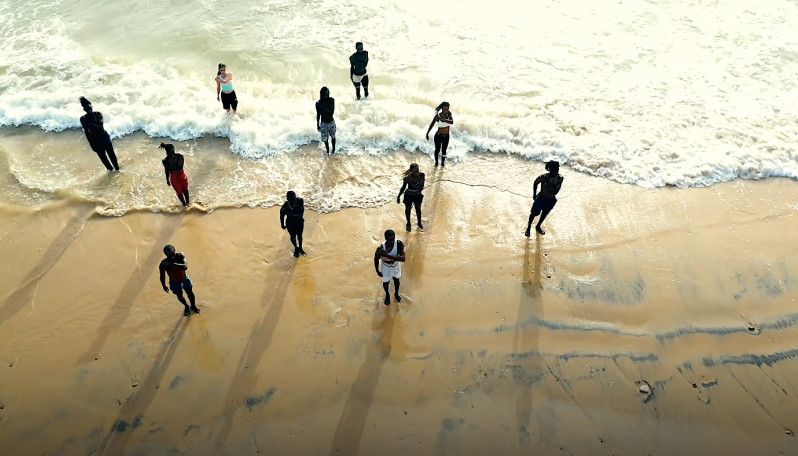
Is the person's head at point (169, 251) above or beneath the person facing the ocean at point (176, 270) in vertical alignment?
above

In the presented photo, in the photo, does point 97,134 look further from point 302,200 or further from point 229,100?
point 302,200

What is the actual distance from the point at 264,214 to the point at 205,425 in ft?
13.8

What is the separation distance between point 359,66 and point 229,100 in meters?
3.25

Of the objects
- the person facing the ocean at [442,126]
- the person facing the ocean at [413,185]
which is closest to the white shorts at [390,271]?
the person facing the ocean at [413,185]

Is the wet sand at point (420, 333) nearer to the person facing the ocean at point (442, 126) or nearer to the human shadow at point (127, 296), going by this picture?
the human shadow at point (127, 296)

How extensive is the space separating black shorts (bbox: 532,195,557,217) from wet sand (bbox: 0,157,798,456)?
1.99ft

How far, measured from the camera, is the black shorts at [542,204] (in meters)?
8.31

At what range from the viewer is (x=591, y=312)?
7672mm

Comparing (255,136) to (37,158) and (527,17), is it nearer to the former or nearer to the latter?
(37,158)

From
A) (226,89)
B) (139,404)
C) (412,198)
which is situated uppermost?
(226,89)

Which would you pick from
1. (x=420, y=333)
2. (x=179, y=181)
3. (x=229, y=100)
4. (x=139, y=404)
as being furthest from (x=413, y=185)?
(x=229, y=100)

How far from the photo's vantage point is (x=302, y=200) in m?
7.89

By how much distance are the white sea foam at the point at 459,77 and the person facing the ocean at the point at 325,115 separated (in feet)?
2.25

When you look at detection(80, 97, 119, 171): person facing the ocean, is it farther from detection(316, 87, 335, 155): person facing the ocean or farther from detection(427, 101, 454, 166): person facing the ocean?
detection(427, 101, 454, 166): person facing the ocean
